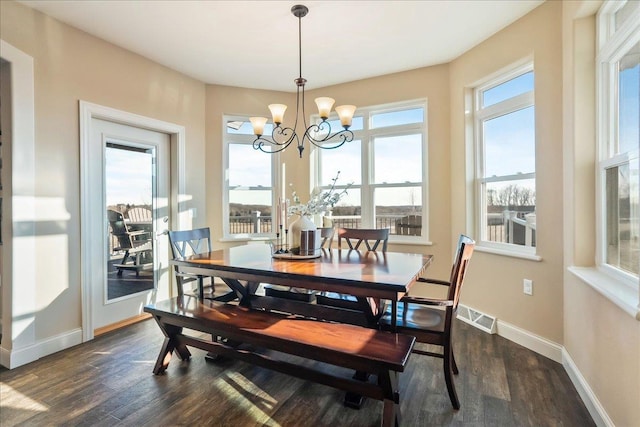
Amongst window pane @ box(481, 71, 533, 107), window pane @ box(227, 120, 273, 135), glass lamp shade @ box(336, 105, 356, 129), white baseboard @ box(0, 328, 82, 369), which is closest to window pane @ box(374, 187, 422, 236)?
window pane @ box(481, 71, 533, 107)

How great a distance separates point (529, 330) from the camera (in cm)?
271

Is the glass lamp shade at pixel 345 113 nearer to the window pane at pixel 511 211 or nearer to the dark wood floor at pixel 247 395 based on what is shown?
the window pane at pixel 511 211

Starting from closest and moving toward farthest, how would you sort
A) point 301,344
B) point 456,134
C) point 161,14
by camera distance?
point 301,344, point 161,14, point 456,134

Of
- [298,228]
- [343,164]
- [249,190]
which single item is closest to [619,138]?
[298,228]

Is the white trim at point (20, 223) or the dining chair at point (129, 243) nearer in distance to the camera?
the white trim at point (20, 223)

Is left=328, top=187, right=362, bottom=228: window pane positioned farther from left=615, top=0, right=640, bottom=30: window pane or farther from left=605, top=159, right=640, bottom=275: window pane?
left=615, top=0, right=640, bottom=30: window pane

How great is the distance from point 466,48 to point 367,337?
10.0 feet

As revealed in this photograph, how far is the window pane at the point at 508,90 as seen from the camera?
2.87 metres

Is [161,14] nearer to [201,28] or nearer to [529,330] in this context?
[201,28]

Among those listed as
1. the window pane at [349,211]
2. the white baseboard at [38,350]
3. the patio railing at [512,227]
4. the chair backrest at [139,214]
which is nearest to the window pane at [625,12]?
the patio railing at [512,227]

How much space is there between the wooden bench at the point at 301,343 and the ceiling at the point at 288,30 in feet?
7.68

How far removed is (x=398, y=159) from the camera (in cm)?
403

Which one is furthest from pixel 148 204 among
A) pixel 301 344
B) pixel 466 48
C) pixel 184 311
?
pixel 466 48

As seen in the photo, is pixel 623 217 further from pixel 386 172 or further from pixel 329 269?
pixel 386 172
